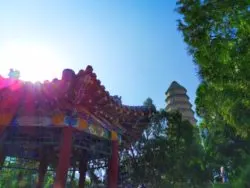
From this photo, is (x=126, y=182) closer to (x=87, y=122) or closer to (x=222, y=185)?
(x=222, y=185)

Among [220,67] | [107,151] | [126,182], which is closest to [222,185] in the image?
[126,182]

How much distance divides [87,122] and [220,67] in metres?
6.26

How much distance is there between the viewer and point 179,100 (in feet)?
173

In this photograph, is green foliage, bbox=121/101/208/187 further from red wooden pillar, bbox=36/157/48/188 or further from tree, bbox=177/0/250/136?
tree, bbox=177/0/250/136

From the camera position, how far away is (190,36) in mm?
7938

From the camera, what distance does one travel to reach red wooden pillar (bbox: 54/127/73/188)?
989cm

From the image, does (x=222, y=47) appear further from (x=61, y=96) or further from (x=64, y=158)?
(x=64, y=158)

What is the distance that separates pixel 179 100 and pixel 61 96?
44.4 meters

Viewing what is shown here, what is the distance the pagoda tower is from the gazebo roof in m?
40.7

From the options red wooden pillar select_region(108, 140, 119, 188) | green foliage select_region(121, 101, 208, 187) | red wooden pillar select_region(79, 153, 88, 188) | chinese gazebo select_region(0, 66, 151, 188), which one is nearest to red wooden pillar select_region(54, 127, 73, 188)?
chinese gazebo select_region(0, 66, 151, 188)

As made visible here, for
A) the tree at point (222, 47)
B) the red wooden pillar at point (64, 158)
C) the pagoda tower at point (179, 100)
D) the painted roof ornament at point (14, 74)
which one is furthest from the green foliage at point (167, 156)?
the pagoda tower at point (179, 100)

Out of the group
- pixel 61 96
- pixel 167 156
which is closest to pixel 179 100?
pixel 167 156

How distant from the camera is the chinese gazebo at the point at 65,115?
10.3 metres

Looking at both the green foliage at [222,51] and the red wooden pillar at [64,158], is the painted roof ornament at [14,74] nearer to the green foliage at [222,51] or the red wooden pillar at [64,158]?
the red wooden pillar at [64,158]
